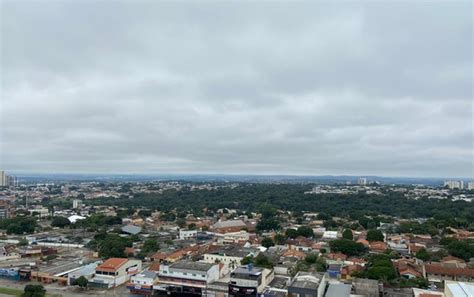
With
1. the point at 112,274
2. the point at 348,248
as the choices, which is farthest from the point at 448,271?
the point at 112,274

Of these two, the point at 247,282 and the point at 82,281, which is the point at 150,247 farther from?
the point at 247,282

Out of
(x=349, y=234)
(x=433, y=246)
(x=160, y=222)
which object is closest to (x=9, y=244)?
(x=160, y=222)

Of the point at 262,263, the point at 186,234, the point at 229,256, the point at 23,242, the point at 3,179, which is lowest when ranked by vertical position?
the point at 186,234

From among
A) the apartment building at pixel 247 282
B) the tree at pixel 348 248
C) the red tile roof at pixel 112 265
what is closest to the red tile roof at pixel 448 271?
the tree at pixel 348 248

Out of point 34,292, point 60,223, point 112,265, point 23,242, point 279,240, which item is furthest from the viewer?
point 60,223

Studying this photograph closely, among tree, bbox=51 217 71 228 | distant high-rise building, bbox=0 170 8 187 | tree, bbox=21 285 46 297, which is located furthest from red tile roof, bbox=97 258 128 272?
distant high-rise building, bbox=0 170 8 187

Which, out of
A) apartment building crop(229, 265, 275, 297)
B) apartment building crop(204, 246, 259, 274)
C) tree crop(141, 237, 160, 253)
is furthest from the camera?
tree crop(141, 237, 160, 253)

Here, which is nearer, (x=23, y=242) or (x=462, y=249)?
(x=462, y=249)

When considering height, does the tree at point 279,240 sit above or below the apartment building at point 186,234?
above

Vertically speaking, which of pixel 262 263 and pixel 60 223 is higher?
pixel 262 263

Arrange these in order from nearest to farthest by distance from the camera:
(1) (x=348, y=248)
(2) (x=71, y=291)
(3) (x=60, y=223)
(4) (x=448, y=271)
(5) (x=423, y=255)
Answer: (2) (x=71, y=291), (4) (x=448, y=271), (5) (x=423, y=255), (1) (x=348, y=248), (3) (x=60, y=223)

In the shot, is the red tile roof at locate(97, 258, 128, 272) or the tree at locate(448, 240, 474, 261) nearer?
the red tile roof at locate(97, 258, 128, 272)

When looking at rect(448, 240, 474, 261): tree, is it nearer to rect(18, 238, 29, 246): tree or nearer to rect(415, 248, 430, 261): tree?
rect(415, 248, 430, 261): tree

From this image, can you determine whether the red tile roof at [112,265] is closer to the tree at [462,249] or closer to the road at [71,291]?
the road at [71,291]
